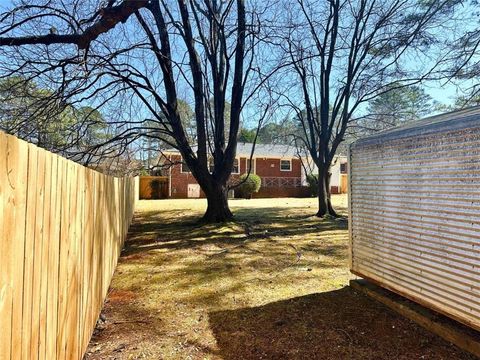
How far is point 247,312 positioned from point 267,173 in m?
26.0

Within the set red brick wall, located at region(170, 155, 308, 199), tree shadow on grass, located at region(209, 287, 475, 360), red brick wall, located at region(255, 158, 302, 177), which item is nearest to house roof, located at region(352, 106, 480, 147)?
tree shadow on grass, located at region(209, 287, 475, 360)

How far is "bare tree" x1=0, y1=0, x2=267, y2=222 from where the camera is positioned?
22.1 feet

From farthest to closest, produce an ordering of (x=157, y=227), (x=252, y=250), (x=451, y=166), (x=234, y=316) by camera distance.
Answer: (x=157, y=227), (x=252, y=250), (x=234, y=316), (x=451, y=166)

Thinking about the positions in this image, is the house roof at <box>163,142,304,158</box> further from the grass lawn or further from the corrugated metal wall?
the corrugated metal wall

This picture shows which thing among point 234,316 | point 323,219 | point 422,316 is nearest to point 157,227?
point 323,219

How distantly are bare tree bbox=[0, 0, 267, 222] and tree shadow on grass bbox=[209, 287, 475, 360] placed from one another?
5.68 m

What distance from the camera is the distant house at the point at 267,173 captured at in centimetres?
2580

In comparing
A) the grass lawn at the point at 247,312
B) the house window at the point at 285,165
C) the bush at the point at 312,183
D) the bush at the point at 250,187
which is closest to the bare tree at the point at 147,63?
the grass lawn at the point at 247,312

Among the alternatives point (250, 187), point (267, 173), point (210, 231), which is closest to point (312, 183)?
point (267, 173)

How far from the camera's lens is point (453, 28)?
10.1 m

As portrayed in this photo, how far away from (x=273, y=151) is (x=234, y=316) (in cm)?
2720

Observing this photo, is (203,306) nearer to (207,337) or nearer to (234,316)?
(234,316)

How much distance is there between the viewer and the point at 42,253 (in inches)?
61.6

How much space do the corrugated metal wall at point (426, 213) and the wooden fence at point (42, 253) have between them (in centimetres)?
303
